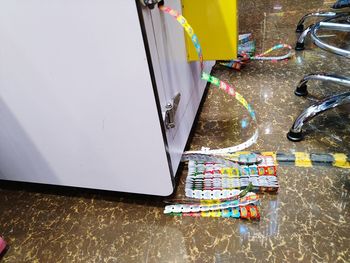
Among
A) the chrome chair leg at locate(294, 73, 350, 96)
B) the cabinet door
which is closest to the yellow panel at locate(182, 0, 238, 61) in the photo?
the cabinet door

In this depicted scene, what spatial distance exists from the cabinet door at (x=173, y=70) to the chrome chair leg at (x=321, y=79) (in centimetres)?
47

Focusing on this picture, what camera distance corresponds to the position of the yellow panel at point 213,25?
77 cm

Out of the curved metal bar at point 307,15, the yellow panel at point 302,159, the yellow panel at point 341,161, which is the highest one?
the curved metal bar at point 307,15

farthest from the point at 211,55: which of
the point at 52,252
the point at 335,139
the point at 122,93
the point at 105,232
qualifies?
the point at 52,252

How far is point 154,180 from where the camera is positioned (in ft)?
2.36

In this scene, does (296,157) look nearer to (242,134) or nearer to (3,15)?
(242,134)

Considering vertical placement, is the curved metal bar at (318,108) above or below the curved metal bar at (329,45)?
below

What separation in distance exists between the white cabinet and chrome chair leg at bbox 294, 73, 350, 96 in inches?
22.3

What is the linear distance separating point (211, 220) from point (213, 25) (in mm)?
578

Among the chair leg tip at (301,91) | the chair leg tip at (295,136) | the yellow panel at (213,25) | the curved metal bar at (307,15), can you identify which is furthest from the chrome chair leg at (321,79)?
the curved metal bar at (307,15)

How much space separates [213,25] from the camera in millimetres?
804

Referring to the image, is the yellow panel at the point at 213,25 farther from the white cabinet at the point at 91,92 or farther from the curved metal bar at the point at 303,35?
the curved metal bar at the point at 303,35

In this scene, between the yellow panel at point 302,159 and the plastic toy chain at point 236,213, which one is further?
the yellow panel at point 302,159

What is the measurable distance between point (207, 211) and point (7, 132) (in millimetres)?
609
